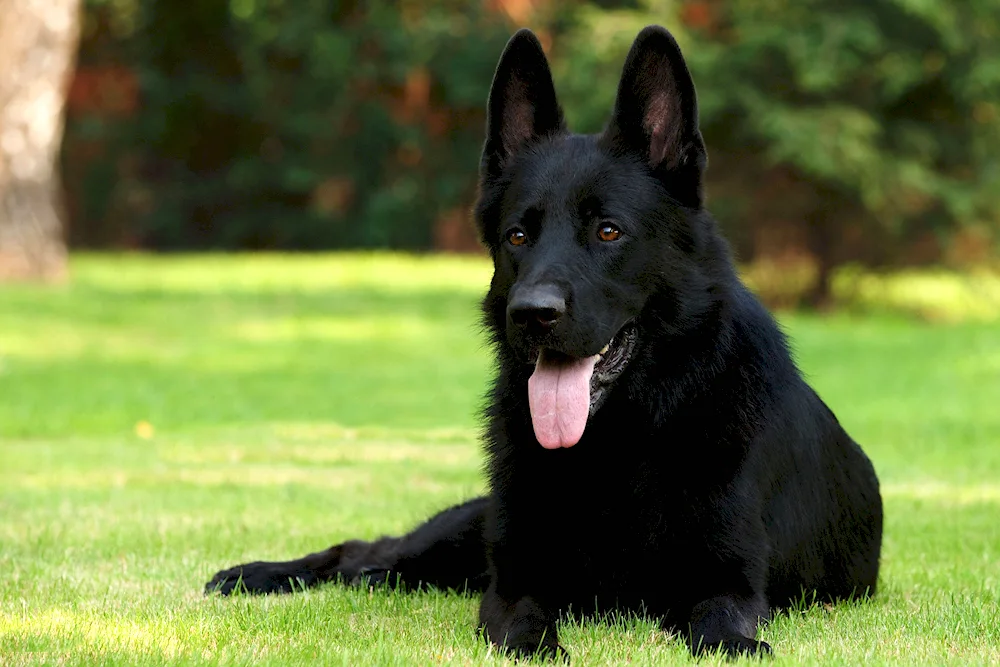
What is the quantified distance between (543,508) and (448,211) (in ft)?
101

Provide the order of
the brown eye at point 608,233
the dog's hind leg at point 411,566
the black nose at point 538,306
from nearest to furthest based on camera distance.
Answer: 1. the black nose at point 538,306
2. the brown eye at point 608,233
3. the dog's hind leg at point 411,566

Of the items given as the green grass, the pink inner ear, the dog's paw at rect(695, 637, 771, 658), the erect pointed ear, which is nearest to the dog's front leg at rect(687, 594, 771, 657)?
the dog's paw at rect(695, 637, 771, 658)

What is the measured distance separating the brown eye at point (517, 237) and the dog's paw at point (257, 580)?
1.64 metres

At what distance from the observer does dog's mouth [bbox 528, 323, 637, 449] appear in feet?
14.2

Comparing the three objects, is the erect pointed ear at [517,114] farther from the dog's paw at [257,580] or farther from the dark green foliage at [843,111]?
the dark green foliage at [843,111]

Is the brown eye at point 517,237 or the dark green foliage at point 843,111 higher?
the dark green foliage at point 843,111

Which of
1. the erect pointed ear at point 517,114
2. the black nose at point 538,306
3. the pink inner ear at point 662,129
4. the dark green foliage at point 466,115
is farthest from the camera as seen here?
the dark green foliage at point 466,115

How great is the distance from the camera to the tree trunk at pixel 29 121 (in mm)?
18969

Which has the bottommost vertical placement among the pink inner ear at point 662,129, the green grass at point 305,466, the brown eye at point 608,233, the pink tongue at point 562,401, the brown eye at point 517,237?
the green grass at point 305,466

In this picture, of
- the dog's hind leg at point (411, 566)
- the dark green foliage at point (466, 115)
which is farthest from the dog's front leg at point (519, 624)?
the dark green foliage at point (466, 115)

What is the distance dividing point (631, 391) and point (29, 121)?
54.8 feet

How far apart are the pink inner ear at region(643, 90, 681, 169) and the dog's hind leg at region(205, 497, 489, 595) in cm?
151

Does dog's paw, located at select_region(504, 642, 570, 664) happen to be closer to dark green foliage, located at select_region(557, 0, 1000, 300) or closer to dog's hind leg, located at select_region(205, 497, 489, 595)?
dog's hind leg, located at select_region(205, 497, 489, 595)

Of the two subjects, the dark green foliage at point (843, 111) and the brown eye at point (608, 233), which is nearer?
the brown eye at point (608, 233)
